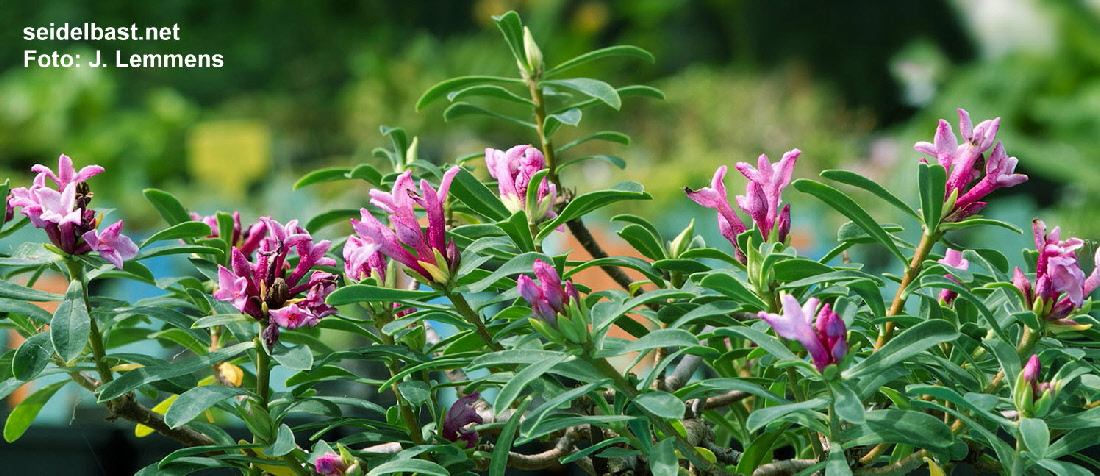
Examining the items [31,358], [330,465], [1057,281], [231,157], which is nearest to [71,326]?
[31,358]

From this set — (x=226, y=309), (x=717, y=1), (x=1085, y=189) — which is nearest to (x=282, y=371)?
(x=226, y=309)

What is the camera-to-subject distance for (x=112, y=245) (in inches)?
21.0

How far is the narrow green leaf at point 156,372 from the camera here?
49 cm

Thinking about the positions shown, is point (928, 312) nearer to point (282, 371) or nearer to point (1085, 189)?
point (282, 371)

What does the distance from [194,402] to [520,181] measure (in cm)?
20

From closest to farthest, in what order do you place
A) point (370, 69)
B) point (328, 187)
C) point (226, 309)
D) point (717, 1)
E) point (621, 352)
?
point (621, 352) → point (226, 309) → point (328, 187) → point (370, 69) → point (717, 1)

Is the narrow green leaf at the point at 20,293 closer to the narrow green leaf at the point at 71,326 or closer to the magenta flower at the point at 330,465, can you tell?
the narrow green leaf at the point at 71,326

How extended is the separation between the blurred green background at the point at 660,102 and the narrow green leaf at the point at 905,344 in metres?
1.81

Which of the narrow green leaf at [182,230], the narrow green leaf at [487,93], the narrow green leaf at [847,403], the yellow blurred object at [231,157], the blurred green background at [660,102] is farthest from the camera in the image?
the blurred green background at [660,102]

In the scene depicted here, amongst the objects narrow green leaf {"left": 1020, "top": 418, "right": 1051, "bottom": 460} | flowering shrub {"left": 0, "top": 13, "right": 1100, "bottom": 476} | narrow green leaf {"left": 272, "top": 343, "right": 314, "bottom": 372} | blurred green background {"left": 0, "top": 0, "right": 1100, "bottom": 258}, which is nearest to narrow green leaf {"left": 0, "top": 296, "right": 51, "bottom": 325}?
flowering shrub {"left": 0, "top": 13, "right": 1100, "bottom": 476}

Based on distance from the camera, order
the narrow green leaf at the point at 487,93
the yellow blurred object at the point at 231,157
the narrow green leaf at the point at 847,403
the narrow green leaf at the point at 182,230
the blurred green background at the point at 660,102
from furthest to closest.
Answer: the blurred green background at the point at 660,102 < the yellow blurred object at the point at 231,157 < the narrow green leaf at the point at 487,93 < the narrow green leaf at the point at 182,230 < the narrow green leaf at the point at 847,403

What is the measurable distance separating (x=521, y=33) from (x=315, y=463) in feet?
1.00

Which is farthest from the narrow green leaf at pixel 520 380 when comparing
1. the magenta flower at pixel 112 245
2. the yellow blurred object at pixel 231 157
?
the yellow blurred object at pixel 231 157

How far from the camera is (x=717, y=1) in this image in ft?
17.7
